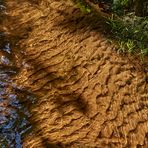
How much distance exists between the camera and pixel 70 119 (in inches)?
150

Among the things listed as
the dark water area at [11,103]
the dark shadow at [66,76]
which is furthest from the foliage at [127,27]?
the dark water area at [11,103]

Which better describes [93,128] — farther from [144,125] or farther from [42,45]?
[42,45]

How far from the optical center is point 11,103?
391 cm

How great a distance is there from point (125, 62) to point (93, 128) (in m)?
1.11

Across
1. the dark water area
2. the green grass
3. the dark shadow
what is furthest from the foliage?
the dark water area

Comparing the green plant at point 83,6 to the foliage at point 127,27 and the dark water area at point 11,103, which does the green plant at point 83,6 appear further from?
the dark water area at point 11,103

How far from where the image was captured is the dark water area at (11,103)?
3584 mm

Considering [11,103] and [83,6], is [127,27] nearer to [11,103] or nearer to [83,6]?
[83,6]

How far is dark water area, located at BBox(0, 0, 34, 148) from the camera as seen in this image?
3.58 metres

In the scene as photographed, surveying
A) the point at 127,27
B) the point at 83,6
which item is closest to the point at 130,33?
the point at 127,27

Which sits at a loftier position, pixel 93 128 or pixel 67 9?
pixel 67 9

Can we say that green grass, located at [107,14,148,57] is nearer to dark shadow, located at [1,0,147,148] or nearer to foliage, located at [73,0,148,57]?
foliage, located at [73,0,148,57]

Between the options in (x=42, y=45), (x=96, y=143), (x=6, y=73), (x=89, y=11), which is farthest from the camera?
(x=89, y=11)

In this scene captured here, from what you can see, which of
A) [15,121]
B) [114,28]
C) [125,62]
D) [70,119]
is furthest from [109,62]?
[15,121]
